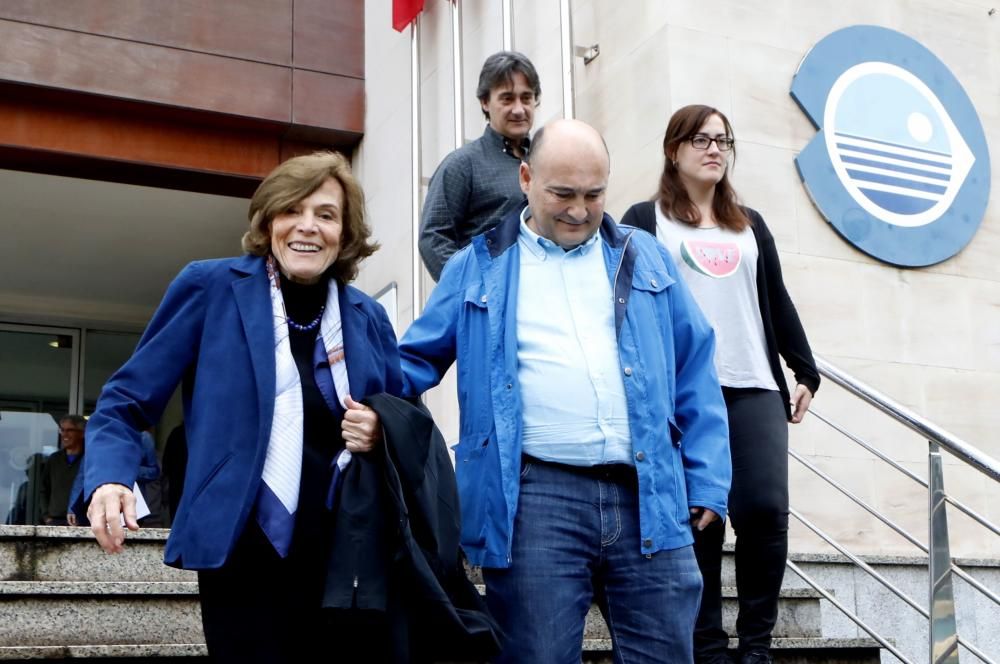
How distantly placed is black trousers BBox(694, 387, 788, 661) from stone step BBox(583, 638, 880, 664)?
1.24 ft

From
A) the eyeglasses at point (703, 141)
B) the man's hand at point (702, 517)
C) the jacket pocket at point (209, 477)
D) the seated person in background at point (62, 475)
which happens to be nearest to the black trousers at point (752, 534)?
the eyeglasses at point (703, 141)

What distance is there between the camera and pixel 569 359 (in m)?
2.81

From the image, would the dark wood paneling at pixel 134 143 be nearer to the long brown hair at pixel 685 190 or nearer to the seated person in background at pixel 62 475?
the seated person in background at pixel 62 475

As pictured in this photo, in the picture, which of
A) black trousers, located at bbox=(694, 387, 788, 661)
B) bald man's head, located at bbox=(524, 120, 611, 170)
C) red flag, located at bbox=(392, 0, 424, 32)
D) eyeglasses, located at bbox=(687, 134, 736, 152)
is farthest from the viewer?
red flag, located at bbox=(392, 0, 424, 32)

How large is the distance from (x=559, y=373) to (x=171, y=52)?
6.53 m

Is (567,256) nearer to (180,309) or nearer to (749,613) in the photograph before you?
(180,309)

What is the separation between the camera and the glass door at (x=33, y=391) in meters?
13.2

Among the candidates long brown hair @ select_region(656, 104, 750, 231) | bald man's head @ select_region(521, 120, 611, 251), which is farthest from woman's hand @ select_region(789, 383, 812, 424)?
bald man's head @ select_region(521, 120, 611, 251)

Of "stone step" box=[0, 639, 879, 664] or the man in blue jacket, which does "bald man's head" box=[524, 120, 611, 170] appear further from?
"stone step" box=[0, 639, 879, 664]

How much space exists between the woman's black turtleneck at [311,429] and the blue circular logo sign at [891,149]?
14.9ft

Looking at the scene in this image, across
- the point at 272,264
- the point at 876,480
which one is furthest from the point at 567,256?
the point at 876,480

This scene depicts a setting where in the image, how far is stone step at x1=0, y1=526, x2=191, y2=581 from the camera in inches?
163

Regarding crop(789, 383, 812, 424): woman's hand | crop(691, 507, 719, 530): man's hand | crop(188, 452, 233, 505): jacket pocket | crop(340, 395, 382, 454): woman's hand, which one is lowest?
crop(691, 507, 719, 530): man's hand

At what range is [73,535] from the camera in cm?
421
